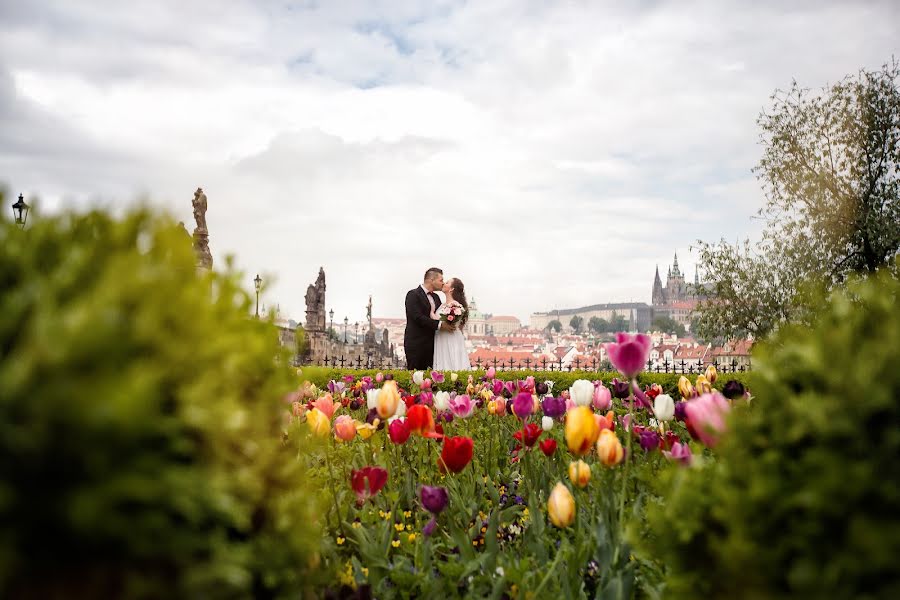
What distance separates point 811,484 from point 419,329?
10580 mm

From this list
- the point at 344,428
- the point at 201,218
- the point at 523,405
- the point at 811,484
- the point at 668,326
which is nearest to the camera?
the point at 811,484

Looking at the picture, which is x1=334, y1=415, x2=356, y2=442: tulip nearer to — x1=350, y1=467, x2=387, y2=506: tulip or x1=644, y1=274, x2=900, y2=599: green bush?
x1=350, y1=467, x2=387, y2=506: tulip

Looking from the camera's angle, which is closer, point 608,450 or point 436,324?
point 608,450

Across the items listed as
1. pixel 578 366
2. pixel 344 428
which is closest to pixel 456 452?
pixel 344 428

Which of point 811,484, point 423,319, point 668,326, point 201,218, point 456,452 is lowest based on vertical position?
point 456,452

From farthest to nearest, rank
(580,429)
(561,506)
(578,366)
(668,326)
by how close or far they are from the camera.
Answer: (668,326)
(578,366)
(580,429)
(561,506)

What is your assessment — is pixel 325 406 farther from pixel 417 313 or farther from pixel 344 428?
pixel 417 313

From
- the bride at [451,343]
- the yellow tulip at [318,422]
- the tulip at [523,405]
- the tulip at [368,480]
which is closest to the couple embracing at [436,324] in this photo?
the bride at [451,343]

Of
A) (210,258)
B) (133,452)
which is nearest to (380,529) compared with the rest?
(133,452)

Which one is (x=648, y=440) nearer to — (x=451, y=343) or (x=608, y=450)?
(x=608, y=450)

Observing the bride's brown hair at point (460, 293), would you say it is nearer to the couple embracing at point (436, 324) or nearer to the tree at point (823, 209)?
the couple embracing at point (436, 324)

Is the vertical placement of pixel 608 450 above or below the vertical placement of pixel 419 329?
below

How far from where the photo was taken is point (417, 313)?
1147 cm

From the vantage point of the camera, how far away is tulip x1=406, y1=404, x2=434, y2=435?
316 cm
